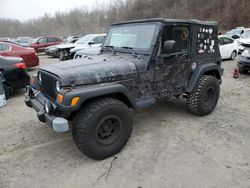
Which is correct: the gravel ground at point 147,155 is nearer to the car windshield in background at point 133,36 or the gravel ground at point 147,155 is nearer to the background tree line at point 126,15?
the car windshield in background at point 133,36

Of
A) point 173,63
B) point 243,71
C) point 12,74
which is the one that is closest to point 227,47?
point 243,71

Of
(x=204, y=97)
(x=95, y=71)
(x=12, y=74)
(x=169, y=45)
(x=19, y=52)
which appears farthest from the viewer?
(x=19, y=52)

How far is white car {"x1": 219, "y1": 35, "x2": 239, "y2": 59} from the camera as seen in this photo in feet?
39.3

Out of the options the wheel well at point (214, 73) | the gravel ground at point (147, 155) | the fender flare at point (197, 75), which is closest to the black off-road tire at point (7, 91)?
the gravel ground at point (147, 155)

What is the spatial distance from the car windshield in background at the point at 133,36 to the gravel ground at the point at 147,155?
1.54m

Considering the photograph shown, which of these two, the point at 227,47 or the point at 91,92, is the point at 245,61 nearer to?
the point at 227,47

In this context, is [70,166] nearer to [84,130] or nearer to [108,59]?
[84,130]

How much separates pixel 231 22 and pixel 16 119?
1262 inches

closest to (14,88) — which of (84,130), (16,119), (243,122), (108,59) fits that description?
(16,119)

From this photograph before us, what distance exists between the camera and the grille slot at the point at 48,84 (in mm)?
3444

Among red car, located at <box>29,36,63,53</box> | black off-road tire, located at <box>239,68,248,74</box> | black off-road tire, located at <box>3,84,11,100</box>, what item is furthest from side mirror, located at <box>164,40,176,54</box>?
red car, located at <box>29,36,63,53</box>

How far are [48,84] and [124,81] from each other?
1160mm

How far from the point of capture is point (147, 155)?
3.55 metres

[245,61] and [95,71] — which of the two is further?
[245,61]
